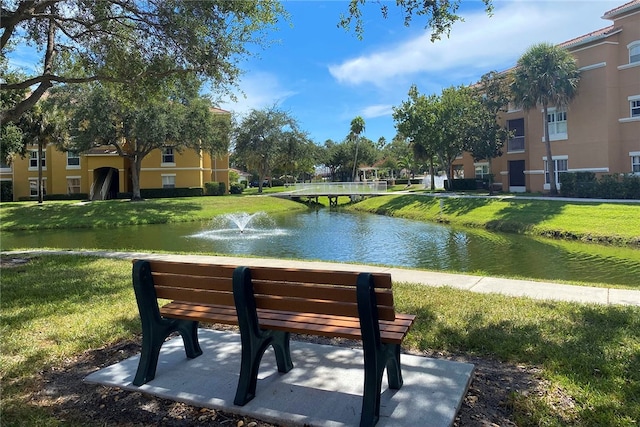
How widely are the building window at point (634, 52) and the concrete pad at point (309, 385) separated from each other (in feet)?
104

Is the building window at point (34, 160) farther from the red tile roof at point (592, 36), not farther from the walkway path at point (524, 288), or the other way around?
the red tile roof at point (592, 36)

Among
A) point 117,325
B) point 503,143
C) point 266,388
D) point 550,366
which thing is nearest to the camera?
point 266,388

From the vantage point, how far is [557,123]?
3256 cm

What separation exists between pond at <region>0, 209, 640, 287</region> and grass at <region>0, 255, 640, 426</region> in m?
5.49

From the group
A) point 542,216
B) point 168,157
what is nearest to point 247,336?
point 542,216

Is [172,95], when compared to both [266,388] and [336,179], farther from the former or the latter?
[336,179]

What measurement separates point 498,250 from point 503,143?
82.7 feet

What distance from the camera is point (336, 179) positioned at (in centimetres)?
8231

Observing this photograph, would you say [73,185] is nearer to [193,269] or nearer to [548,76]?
[548,76]

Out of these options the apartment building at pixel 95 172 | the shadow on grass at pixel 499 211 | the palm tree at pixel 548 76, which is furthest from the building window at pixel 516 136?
the apartment building at pixel 95 172

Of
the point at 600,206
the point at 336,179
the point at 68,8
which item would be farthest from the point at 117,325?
the point at 336,179

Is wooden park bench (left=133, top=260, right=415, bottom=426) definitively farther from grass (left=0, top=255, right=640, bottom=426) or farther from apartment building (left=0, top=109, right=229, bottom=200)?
apartment building (left=0, top=109, right=229, bottom=200)

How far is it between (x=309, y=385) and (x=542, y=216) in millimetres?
21844

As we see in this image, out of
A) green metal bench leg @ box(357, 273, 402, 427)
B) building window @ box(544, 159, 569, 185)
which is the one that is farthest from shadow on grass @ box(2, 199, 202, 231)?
green metal bench leg @ box(357, 273, 402, 427)
